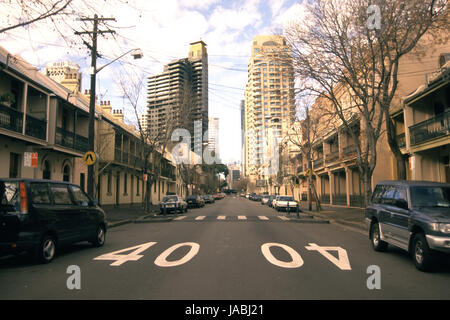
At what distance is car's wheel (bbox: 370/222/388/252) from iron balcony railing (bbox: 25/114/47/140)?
16793mm

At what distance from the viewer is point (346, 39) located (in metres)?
16.0

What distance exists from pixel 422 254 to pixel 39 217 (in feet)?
26.3

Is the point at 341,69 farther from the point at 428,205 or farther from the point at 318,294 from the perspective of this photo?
the point at 318,294

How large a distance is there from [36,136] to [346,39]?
53.9ft

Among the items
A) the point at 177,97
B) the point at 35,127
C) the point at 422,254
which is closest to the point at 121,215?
the point at 35,127

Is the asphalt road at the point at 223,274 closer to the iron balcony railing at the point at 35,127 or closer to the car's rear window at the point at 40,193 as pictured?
the car's rear window at the point at 40,193

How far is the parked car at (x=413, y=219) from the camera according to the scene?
6.83m

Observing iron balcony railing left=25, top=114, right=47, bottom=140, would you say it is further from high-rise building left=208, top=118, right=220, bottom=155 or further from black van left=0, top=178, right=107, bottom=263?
high-rise building left=208, top=118, right=220, bottom=155

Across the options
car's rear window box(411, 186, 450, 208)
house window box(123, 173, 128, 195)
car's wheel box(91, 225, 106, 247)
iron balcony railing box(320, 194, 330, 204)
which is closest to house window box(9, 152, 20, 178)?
car's wheel box(91, 225, 106, 247)

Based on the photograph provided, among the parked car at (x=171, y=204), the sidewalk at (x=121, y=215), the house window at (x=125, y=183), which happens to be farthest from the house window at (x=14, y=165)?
the house window at (x=125, y=183)

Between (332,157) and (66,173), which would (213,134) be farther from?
(66,173)

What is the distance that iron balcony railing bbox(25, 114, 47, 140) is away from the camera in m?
18.1

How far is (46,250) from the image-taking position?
7.74 m

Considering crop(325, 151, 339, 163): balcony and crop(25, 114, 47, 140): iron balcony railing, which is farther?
crop(325, 151, 339, 163): balcony
